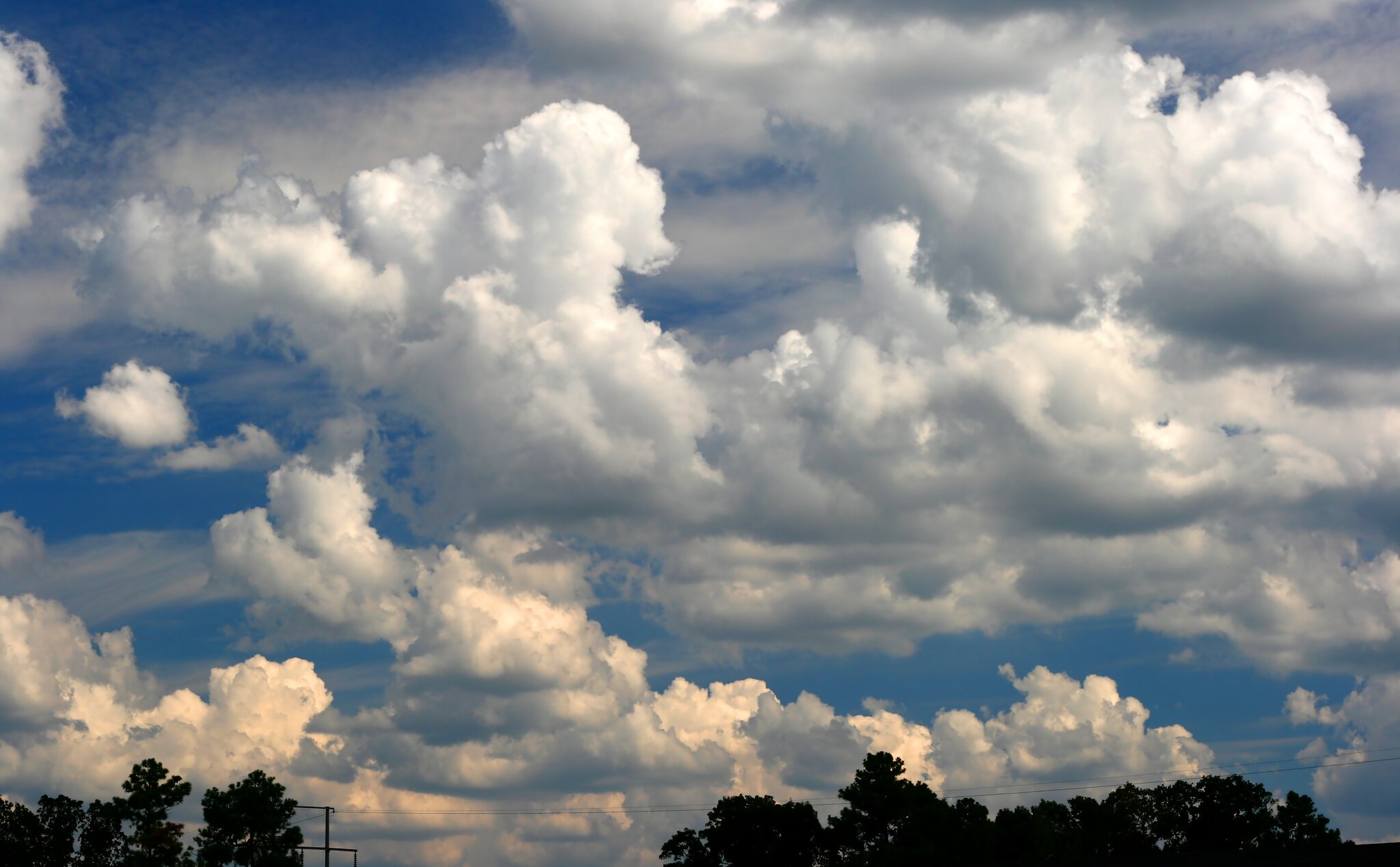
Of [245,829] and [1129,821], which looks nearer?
[245,829]

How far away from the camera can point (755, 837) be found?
168 metres

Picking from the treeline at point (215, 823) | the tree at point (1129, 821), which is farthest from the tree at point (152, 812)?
the tree at point (1129, 821)

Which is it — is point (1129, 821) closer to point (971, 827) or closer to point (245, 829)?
point (971, 827)

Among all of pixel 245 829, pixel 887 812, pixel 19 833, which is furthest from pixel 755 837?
pixel 19 833

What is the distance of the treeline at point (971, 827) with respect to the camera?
14725 centimetres

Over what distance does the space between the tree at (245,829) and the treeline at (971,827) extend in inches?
2131

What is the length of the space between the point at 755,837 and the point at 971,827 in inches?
1109

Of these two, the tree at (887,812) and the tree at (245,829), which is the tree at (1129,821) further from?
the tree at (245,829)

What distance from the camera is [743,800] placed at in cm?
17250

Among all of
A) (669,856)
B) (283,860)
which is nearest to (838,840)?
(669,856)

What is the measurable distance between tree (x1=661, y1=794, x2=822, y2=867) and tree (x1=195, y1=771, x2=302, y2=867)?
53829 mm

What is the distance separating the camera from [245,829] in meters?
140

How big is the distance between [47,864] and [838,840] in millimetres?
104086

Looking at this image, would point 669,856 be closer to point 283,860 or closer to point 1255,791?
point 283,860
